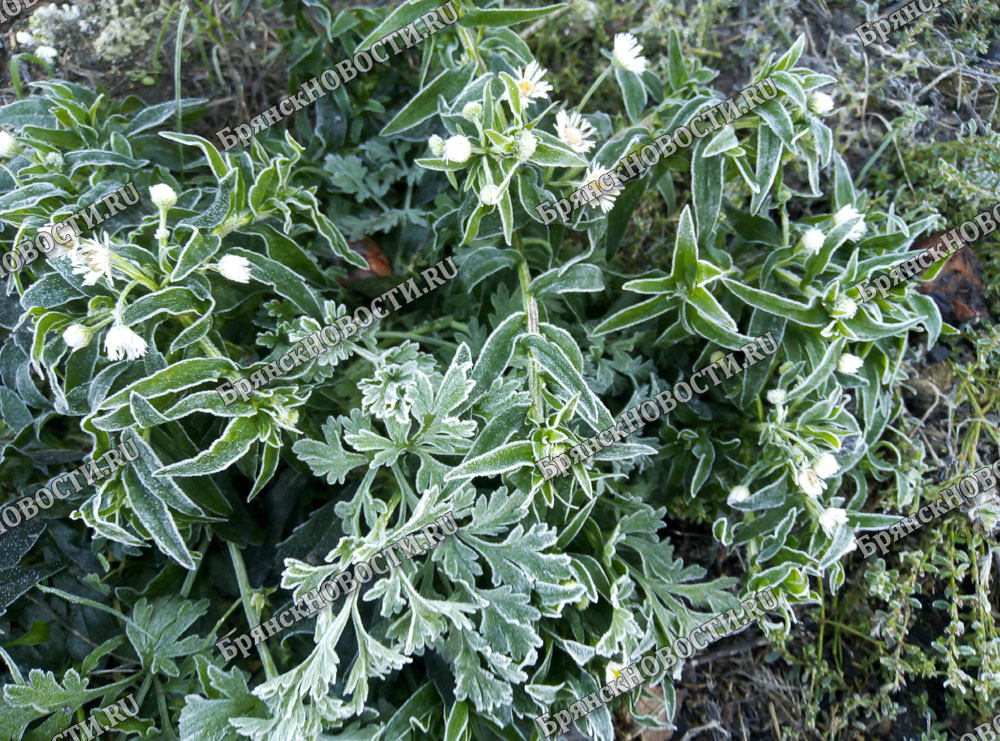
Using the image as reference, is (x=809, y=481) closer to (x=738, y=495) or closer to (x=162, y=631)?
(x=738, y=495)

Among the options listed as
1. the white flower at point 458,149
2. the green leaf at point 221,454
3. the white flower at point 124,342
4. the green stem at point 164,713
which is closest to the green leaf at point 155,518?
the green leaf at point 221,454

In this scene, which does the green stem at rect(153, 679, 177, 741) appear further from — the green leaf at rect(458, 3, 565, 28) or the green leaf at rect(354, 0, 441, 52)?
the green leaf at rect(458, 3, 565, 28)

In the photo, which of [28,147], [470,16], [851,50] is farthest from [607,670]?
[851,50]

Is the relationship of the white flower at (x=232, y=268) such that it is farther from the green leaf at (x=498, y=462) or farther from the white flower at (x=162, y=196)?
the green leaf at (x=498, y=462)

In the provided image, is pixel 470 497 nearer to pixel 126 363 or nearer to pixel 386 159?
pixel 126 363

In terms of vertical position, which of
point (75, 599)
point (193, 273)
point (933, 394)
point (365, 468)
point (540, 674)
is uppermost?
point (193, 273)

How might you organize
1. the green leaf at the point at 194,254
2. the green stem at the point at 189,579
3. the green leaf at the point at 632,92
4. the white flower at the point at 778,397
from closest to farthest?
the green leaf at the point at 194,254 → the white flower at the point at 778,397 → the green stem at the point at 189,579 → the green leaf at the point at 632,92

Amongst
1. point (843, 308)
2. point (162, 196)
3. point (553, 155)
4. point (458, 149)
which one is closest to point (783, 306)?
point (843, 308)
